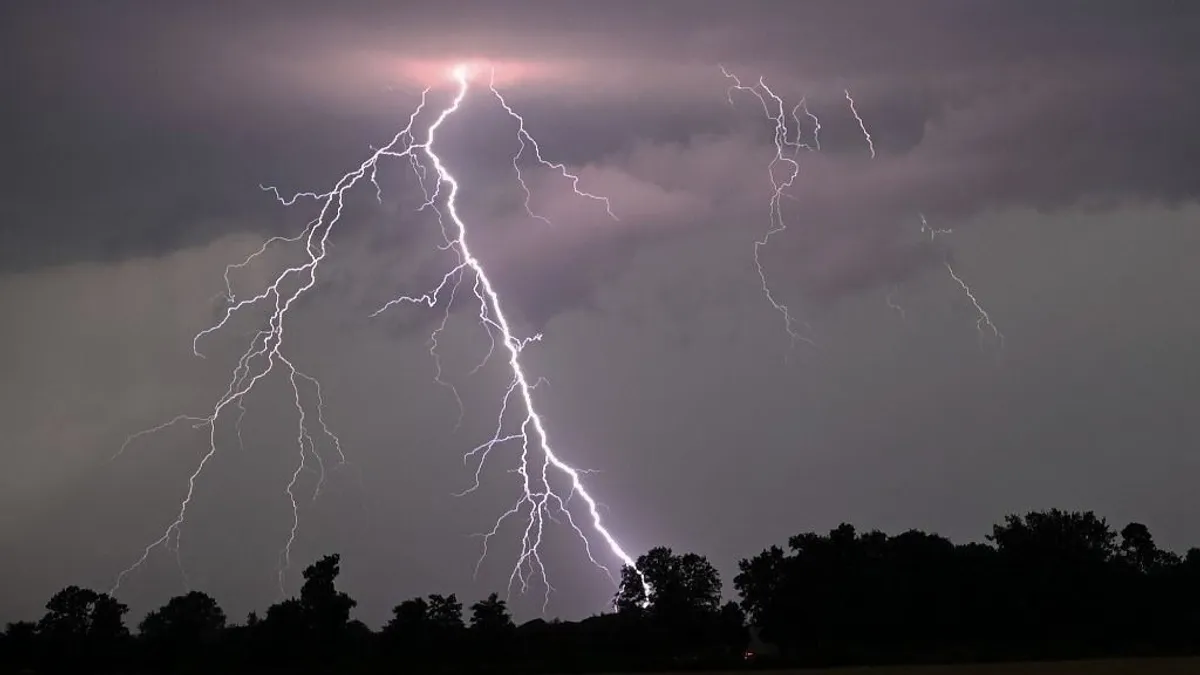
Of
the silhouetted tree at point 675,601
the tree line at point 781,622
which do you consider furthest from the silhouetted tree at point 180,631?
the silhouetted tree at point 675,601

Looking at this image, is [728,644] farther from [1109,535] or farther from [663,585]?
[1109,535]

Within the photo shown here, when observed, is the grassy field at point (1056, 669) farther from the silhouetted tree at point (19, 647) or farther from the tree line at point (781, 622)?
the silhouetted tree at point (19, 647)

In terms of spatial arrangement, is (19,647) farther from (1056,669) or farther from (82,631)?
(1056,669)

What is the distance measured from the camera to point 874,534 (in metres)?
61.8

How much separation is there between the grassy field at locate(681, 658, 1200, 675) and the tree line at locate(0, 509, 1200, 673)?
288cm

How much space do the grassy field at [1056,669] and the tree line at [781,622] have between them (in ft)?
9.44

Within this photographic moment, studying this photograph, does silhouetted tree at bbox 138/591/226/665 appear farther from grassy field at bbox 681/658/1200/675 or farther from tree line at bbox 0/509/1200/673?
grassy field at bbox 681/658/1200/675

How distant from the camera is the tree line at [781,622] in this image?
46625 millimetres

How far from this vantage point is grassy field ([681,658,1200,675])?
112 feet

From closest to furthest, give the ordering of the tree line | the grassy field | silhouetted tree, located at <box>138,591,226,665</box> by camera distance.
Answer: the grassy field
the tree line
silhouetted tree, located at <box>138,591,226,665</box>

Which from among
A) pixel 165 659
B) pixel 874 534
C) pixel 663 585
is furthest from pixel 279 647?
pixel 874 534

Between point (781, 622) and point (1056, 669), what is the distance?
65.8 feet

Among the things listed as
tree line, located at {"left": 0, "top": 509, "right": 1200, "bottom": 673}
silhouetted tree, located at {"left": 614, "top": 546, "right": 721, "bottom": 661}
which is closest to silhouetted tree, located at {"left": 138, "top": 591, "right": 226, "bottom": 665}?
tree line, located at {"left": 0, "top": 509, "right": 1200, "bottom": 673}

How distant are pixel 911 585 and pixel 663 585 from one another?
14.1 m
